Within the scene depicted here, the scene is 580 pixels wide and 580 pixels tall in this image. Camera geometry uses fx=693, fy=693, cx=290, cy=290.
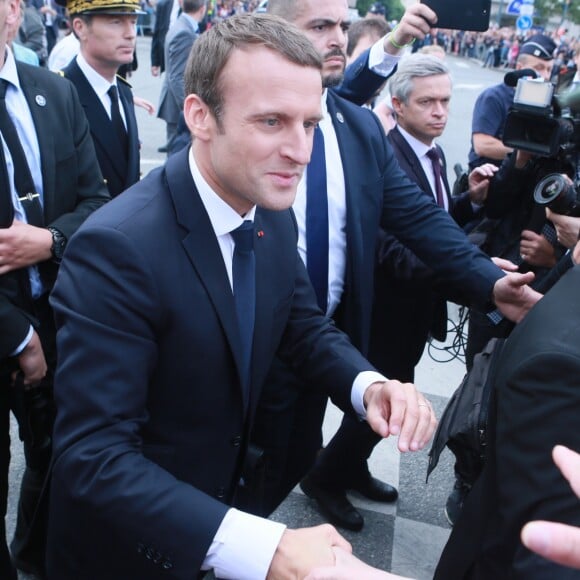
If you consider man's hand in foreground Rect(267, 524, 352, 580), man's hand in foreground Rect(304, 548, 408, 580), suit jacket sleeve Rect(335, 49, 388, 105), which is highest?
suit jacket sleeve Rect(335, 49, 388, 105)

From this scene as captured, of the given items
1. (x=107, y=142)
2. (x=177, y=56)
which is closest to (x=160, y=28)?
(x=177, y=56)

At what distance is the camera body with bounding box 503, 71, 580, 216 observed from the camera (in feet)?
8.38

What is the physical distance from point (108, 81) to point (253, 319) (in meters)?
2.09

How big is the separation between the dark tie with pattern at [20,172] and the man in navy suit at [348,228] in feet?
2.63

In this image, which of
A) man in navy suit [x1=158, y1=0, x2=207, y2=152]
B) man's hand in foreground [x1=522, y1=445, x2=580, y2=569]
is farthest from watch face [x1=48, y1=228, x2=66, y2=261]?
man in navy suit [x1=158, y1=0, x2=207, y2=152]

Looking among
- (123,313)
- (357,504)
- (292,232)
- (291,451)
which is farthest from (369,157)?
(357,504)

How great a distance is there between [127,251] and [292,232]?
0.57m

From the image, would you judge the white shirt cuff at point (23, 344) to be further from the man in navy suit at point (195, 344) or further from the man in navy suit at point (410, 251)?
the man in navy suit at point (410, 251)

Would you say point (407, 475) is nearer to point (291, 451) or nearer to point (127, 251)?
point (291, 451)

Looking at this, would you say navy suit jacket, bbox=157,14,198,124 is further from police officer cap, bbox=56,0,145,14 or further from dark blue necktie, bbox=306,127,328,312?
dark blue necktie, bbox=306,127,328,312

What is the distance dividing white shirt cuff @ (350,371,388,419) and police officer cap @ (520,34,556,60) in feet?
12.6

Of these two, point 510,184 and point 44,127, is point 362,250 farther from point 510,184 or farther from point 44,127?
point 44,127

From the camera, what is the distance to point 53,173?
82.4 inches

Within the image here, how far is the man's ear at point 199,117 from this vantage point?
1447 millimetres
